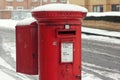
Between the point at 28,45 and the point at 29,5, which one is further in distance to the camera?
the point at 29,5

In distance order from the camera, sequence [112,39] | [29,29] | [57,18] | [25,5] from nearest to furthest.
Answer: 1. [57,18]
2. [29,29]
3. [112,39]
4. [25,5]

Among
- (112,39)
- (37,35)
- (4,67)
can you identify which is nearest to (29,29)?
(37,35)

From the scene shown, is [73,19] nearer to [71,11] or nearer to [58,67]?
[71,11]

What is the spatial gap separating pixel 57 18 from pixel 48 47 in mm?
387

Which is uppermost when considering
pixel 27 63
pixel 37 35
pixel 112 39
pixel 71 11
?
pixel 71 11

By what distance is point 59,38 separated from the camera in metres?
4.16

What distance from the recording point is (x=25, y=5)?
7319 cm

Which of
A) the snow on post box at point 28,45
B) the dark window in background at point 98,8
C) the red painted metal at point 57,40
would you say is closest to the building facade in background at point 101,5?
the dark window in background at point 98,8

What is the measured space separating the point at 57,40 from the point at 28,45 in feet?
1.85

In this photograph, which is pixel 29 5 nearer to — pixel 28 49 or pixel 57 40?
pixel 28 49

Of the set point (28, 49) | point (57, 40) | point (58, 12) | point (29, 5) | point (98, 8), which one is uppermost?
point (29, 5)

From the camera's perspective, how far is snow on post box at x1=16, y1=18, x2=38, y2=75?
4.56 m

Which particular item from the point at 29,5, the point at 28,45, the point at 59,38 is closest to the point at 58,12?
the point at 59,38

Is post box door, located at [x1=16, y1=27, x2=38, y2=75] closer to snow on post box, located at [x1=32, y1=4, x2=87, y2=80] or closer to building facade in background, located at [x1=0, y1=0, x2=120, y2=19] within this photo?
snow on post box, located at [x1=32, y1=4, x2=87, y2=80]
